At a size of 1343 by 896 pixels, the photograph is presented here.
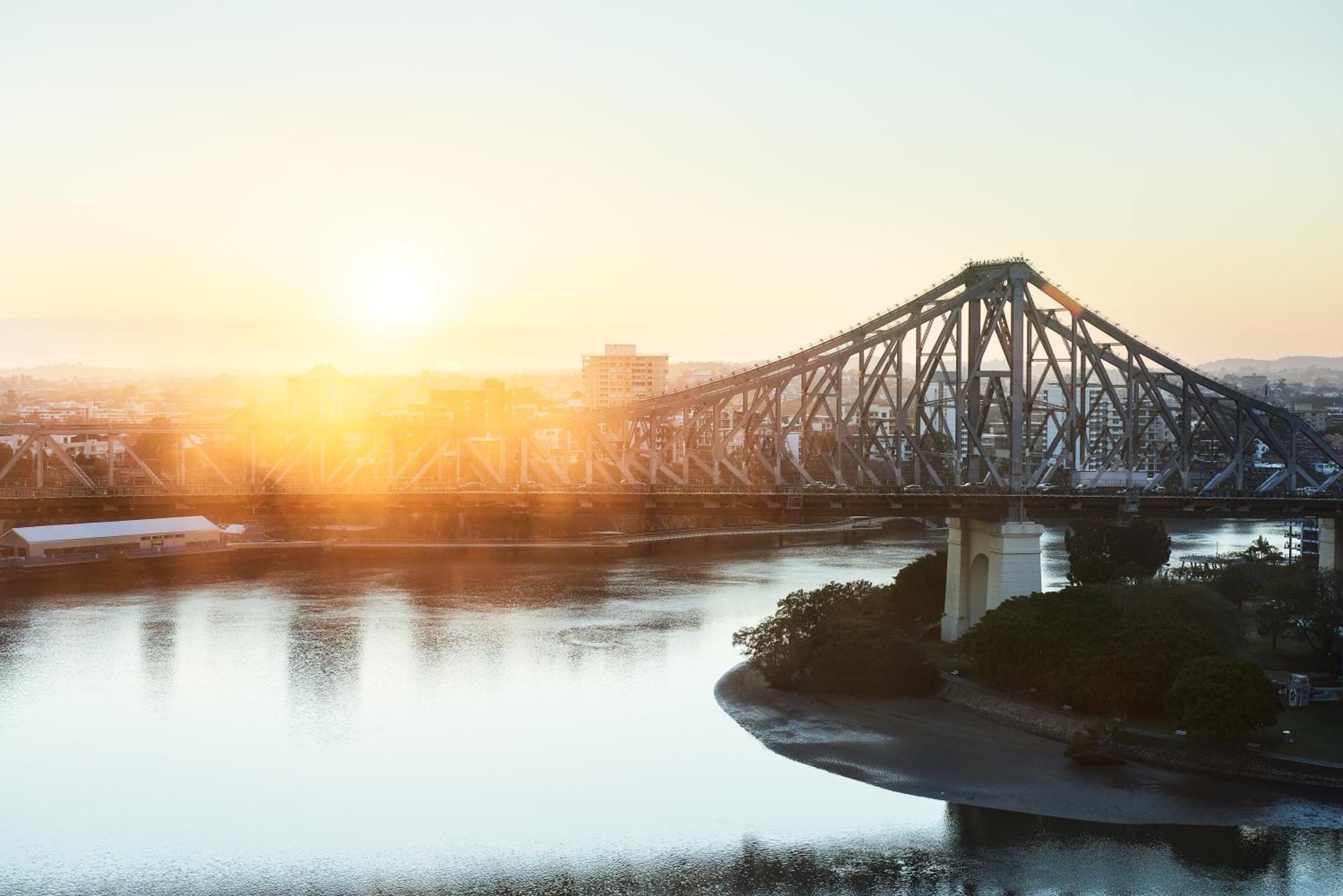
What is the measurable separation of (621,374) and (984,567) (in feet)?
477

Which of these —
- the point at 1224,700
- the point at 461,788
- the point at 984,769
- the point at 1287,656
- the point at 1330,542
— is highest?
the point at 1330,542

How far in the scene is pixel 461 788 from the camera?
28531mm

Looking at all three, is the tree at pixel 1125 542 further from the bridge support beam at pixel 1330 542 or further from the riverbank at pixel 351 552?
the riverbank at pixel 351 552

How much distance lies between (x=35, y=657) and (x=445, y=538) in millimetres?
35324

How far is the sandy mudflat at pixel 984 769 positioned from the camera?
26.6 m

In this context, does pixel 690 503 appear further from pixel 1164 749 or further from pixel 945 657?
pixel 1164 749

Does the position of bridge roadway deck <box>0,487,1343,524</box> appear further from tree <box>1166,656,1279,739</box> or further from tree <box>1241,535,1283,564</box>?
tree <box>1166,656,1279,739</box>

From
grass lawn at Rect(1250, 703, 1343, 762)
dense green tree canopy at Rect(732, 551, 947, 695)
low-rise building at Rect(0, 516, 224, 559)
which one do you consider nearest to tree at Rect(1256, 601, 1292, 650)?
grass lawn at Rect(1250, 703, 1343, 762)

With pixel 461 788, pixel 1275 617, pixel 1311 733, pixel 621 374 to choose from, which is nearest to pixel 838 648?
pixel 1311 733

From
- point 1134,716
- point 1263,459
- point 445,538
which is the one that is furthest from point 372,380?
point 1134,716

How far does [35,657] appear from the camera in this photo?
40.9 metres

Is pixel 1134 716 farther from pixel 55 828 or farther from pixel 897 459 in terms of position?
pixel 55 828

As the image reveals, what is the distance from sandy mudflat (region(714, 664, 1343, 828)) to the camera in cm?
2664

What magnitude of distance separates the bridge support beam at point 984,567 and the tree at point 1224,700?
32.1 ft
